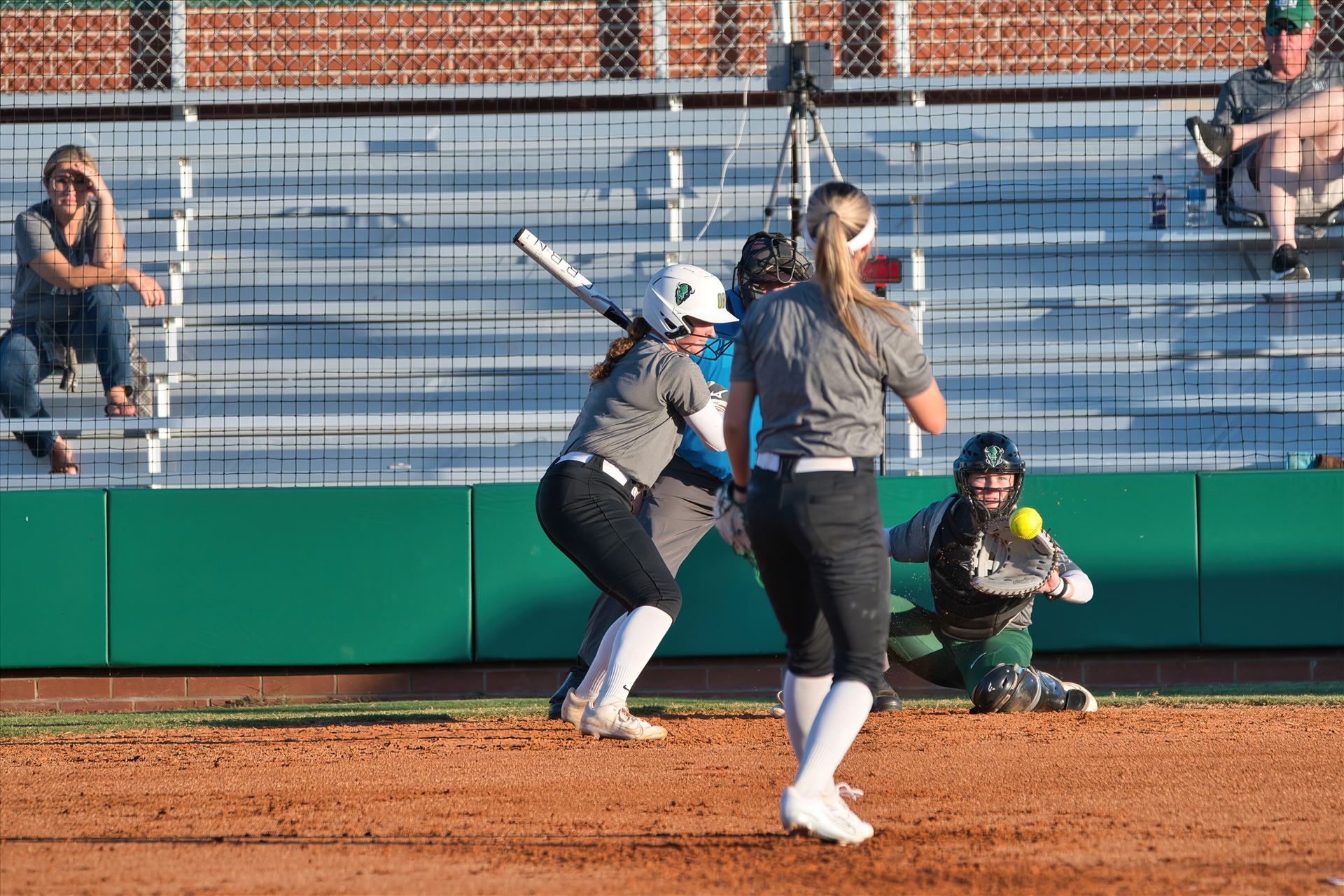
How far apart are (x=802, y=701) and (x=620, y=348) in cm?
233

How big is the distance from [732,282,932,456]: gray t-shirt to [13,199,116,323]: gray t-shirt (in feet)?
24.8

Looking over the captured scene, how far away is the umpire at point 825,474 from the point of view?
3648mm

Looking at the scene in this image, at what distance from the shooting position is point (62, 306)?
984cm

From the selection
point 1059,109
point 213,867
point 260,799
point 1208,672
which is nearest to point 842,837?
point 213,867

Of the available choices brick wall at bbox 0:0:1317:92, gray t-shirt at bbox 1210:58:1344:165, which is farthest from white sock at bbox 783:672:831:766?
brick wall at bbox 0:0:1317:92

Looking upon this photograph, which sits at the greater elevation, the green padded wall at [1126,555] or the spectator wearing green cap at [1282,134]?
the spectator wearing green cap at [1282,134]

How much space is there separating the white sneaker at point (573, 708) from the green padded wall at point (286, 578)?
8.96 ft

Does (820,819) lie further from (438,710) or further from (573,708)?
(438,710)

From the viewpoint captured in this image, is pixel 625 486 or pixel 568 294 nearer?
pixel 625 486

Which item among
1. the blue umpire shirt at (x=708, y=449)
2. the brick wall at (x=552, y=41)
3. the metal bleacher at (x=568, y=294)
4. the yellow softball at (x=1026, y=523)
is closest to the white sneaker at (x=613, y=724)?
the blue umpire shirt at (x=708, y=449)

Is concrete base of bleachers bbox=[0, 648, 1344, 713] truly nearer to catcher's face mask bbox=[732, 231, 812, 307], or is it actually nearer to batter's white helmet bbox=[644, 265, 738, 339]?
catcher's face mask bbox=[732, 231, 812, 307]

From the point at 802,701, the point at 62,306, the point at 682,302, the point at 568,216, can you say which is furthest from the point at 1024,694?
the point at 62,306

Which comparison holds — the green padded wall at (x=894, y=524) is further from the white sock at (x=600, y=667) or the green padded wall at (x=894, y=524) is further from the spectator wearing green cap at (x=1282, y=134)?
the spectator wearing green cap at (x=1282, y=134)

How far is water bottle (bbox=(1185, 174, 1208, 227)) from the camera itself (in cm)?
1145
